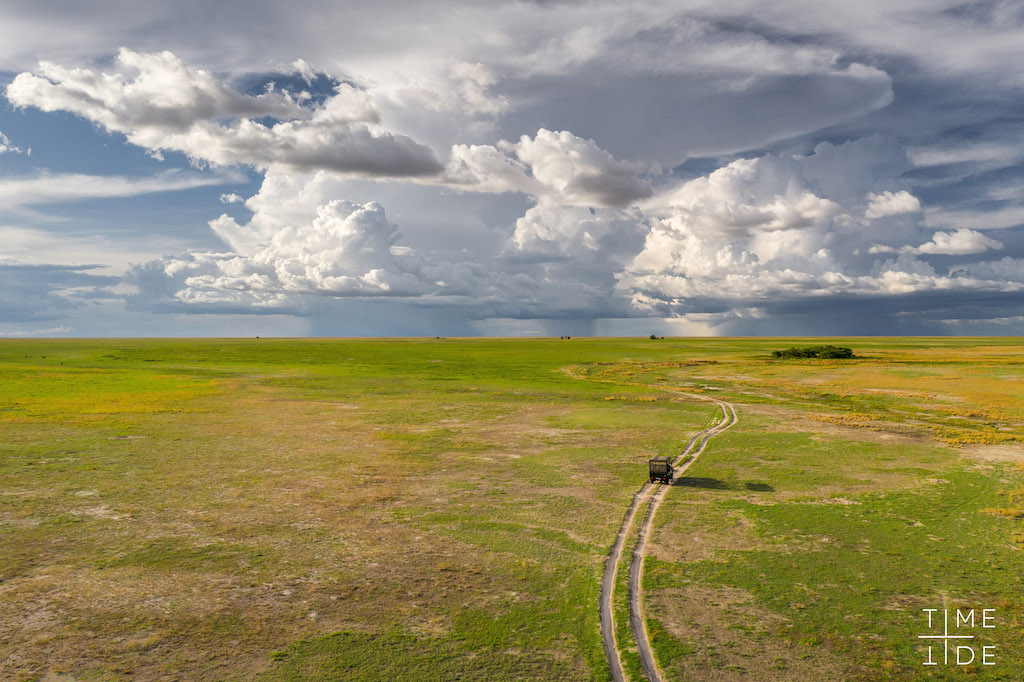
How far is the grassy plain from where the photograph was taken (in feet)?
40.5

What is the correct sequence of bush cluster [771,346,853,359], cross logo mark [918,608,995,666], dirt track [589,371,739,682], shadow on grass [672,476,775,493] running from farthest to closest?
1. bush cluster [771,346,853,359]
2. shadow on grass [672,476,775,493]
3. cross logo mark [918,608,995,666]
4. dirt track [589,371,739,682]

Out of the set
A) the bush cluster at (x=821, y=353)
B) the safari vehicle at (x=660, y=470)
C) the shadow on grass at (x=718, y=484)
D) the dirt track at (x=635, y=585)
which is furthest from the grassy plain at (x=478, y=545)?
the bush cluster at (x=821, y=353)

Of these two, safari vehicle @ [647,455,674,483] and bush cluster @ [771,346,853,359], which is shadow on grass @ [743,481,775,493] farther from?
bush cluster @ [771,346,853,359]

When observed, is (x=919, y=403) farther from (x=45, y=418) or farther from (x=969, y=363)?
(x=45, y=418)

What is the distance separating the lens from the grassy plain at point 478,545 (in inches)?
487

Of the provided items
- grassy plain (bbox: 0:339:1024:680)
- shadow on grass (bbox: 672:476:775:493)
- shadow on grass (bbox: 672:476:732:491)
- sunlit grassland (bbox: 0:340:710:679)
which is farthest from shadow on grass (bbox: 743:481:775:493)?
sunlit grassland (bbox: 0:340:710:679)

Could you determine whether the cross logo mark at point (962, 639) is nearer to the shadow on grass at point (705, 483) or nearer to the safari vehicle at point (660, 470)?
the shadow on grass at point (705, 483)

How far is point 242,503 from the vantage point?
22266mm

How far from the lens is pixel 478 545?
715 inches

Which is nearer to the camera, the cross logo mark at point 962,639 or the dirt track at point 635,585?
the dirt track at point 635,585

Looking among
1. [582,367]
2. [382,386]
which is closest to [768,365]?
[582,367]

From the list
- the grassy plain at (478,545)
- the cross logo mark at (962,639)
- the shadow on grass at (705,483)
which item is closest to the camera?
the cross logo mark at (962,639)

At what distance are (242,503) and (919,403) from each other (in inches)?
2095

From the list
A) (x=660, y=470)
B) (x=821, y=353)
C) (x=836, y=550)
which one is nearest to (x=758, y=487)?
(x=660, y=470)
